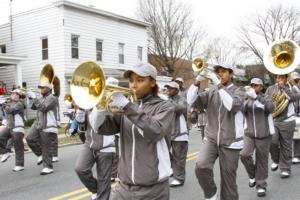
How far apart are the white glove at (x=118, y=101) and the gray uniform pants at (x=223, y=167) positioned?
247 centimetres

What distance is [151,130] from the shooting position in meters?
3.19

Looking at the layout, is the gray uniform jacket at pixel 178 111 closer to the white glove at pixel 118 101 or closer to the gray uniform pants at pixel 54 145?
the gray uniform pants at pixel 54 145

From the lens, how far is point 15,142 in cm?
892

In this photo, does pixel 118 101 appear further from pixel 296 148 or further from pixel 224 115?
pixel 296 148

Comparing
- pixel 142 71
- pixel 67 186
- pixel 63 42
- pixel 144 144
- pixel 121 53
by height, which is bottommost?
pixel 67 186

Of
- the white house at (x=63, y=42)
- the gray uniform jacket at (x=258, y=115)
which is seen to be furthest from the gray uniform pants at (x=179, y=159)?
the white house at (x=63, y=42)

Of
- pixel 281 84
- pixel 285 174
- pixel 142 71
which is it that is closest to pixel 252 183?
pixel 285 174

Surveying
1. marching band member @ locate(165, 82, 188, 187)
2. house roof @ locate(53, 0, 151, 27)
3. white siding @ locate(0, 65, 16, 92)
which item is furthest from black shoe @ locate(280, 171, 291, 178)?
white siding @ locate(0, 65, 16, 92)

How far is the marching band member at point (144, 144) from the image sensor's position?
3.35m

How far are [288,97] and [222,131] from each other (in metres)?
2.88

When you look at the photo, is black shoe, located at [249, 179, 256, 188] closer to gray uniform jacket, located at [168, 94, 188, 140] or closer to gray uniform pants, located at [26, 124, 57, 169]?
gray uniform jacket, located at [168, 94, 188, 140]

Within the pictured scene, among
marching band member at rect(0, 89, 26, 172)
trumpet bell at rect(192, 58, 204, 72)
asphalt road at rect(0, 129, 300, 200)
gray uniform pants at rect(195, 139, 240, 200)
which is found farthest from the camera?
marching band member at rect(0, 89, 26, 172)

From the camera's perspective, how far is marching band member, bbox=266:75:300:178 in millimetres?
7656

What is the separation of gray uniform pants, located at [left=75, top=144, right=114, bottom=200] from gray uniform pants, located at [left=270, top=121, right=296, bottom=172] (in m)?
3.62
